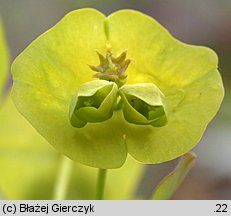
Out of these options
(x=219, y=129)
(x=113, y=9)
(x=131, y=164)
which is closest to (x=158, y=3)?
(x=113, y=9)

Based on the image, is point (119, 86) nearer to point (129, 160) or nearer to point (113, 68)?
point (113, 68)

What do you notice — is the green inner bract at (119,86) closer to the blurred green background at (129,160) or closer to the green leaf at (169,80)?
the green leaf at (169,80)

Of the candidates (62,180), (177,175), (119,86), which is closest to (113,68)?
(119,86)

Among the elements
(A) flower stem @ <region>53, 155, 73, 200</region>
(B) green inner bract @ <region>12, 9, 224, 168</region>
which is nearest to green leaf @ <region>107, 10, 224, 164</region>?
(B) green inner bract @ <region>12, 9, 224, 168</region>

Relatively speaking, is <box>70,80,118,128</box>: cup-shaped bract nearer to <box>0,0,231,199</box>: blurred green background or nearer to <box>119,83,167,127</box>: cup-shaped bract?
<box>119,83,167,127</box>: cup-shaped bract

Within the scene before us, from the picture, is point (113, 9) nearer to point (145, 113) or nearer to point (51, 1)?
point (51, 1)

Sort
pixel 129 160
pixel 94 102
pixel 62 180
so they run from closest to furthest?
pixel 94 102 < pixel 62 180 < pixel 129 160
